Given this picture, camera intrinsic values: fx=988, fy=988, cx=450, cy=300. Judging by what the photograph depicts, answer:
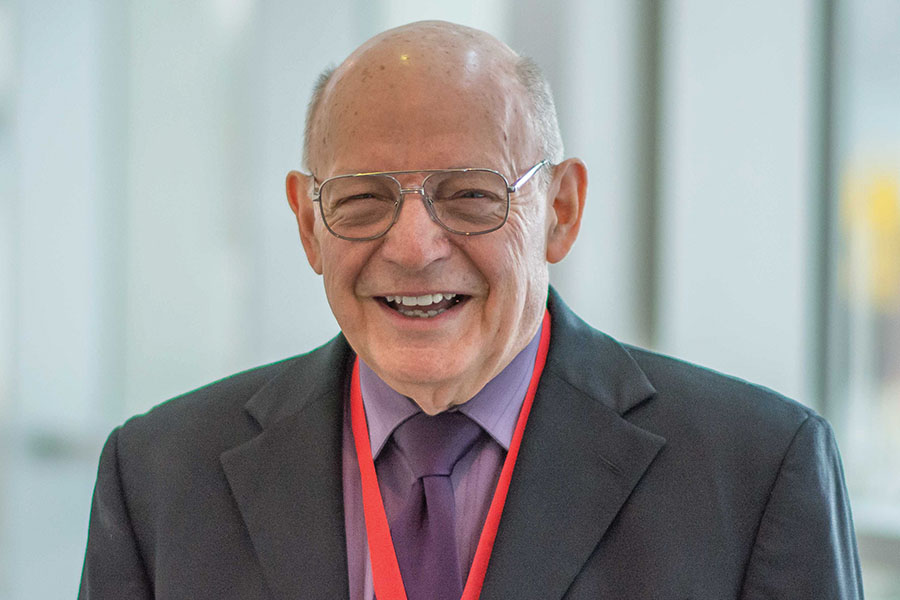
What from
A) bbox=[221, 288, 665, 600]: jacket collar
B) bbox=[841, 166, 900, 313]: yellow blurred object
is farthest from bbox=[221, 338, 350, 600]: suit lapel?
bbox=[841, 166, 900, 313]: yellow blurred object

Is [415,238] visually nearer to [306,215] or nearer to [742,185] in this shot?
[306,215]

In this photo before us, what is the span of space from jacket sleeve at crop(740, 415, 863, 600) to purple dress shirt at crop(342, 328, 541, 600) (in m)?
0.39

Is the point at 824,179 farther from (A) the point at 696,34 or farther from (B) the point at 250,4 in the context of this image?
(B) the point at 250,4

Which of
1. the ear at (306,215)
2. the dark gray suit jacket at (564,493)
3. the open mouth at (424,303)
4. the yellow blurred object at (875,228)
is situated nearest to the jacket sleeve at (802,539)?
the dark gray suit jacket at (564,493)

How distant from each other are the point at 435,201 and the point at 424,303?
0.15 m

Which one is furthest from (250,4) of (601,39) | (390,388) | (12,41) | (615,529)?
(615,529)

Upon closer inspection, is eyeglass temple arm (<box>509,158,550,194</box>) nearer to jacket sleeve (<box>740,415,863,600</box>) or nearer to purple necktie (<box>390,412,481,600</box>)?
purple necktie (<box>390,412,481,600</box>)

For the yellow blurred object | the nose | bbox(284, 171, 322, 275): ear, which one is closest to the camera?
the nose

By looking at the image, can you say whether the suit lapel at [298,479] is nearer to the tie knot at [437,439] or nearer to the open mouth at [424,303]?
the tie knot at [437,439]

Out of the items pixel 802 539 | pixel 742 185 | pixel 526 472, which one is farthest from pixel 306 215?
pixel 742 185

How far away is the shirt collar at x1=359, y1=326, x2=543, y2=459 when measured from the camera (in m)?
1.50

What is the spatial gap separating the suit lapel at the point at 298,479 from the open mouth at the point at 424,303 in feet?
0.86

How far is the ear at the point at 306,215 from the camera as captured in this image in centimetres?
156

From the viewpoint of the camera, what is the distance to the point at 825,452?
1456mm
